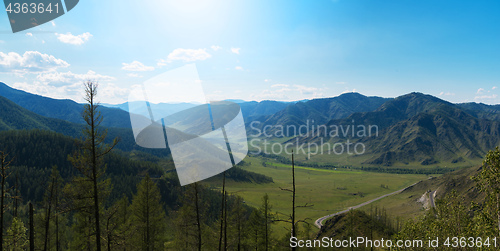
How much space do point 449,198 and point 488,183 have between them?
4382mm

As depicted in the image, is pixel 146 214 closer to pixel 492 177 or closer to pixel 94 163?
pixel 94 163

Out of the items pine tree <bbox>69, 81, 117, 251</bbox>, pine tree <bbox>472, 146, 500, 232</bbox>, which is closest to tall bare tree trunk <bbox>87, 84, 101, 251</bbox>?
pine tree <bbox>69, 81, 117, 251</bbox>

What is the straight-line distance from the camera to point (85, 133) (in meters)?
15.1

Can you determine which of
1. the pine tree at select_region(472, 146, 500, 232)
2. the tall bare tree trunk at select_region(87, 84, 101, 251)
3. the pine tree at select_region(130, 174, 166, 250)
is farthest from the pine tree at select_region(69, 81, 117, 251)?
the pine tree at select_region(472, 146, 500, 232)

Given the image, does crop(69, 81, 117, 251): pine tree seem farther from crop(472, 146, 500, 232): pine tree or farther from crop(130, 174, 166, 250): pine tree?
crop(472, 146, 500, 232): pine tree

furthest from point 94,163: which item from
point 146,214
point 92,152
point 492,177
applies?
point 492,177

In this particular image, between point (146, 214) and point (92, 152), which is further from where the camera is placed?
point (146, 214)

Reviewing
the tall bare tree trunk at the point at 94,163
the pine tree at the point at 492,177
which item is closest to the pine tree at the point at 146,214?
the tall bare tree trunk at the point at 94,163

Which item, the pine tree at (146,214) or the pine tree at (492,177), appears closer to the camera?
the pine tree at (492,177)

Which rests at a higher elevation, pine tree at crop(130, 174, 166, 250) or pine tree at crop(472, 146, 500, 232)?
pine tree at crop(472, 146, 500, 232)

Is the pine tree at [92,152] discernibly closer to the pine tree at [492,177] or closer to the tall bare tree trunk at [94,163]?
the tall bare tree trunk at [94,163]

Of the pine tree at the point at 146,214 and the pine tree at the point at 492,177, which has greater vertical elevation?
the pine tree at the point at 492,177

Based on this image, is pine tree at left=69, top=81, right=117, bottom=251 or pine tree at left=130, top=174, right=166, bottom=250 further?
pine tree at left=130, top=174, right=166, bottom=250

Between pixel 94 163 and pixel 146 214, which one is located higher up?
pixel 94 163
